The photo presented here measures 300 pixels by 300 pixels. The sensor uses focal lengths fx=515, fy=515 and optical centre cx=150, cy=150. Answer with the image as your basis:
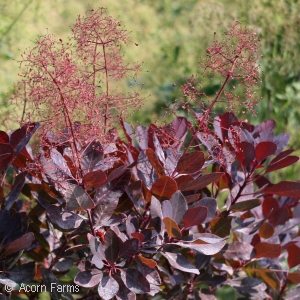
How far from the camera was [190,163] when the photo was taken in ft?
4.00

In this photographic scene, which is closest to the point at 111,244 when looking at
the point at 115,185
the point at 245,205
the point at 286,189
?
the point at 115,185

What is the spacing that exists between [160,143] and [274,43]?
5.22ft

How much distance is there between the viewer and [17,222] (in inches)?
48.0

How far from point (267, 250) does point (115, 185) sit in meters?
0.46

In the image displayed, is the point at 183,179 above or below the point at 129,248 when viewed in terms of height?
above

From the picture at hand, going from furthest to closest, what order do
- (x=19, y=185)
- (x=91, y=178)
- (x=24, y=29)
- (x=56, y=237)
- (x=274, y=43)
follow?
(x=24, y=29)
(x=274, y=43)
(x=56, y=237)
(x=19, y=185)
(x=91, y=178)

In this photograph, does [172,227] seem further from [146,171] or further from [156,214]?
[146,171]

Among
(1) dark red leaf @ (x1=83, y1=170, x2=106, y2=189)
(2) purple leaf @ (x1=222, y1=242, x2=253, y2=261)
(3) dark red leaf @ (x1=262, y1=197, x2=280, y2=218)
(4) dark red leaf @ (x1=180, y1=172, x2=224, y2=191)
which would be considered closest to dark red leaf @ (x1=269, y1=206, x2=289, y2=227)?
(3) dark red leaf @ (x1=262, y1=197, x2=280, y2=218)

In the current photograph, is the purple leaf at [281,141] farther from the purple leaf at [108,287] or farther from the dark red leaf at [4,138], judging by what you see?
the dark red leaf at [4,138]

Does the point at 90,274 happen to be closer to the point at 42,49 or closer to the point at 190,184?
the point at 190,184

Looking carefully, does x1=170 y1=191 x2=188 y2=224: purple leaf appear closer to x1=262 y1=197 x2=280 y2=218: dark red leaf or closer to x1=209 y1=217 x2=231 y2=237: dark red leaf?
x1=209 y1=217 x2=231 y2=237: dark red leaf

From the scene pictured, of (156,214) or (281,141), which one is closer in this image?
(156,214)

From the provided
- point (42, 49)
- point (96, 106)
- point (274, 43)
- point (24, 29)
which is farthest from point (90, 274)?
point (24, 29)

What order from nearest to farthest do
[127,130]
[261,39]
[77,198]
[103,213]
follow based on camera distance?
[77,198] < [103,213] < [127,130] < [261,39]
